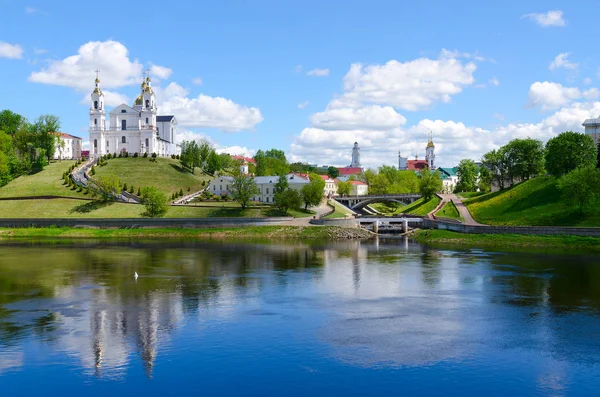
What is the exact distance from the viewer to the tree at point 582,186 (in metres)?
80.6

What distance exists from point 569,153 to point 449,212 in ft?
71.1

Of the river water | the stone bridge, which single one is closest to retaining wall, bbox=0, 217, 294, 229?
the stone bridge

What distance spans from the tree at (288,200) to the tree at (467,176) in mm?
61270

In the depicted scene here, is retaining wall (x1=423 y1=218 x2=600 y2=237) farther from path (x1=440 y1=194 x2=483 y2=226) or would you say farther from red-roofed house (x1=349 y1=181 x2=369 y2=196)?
red-roofed house (x1=349 y1=181 x2=369 y2=196)

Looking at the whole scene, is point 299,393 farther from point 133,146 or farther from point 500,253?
point 133,146

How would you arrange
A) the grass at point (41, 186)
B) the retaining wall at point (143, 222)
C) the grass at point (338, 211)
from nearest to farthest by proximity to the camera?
the retaining wall at point (143, 222) < the grass at point (338, 211) < the grass at point (41, 186)

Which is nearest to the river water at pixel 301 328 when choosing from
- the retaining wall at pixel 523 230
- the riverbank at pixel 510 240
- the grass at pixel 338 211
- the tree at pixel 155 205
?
the riverbank at pixel 510 240

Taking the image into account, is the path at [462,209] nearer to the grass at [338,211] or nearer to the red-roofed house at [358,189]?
the grass at [338,211]

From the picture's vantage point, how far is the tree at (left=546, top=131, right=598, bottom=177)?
99.2 metres

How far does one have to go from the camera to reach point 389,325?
120 feet

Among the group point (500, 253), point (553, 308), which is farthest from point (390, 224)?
point (553, 308)

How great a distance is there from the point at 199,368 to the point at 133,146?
140 metres

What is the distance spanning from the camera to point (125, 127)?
162 metres

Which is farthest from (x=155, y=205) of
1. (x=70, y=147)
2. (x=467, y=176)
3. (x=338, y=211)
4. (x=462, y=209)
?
(x=70, y=147)
